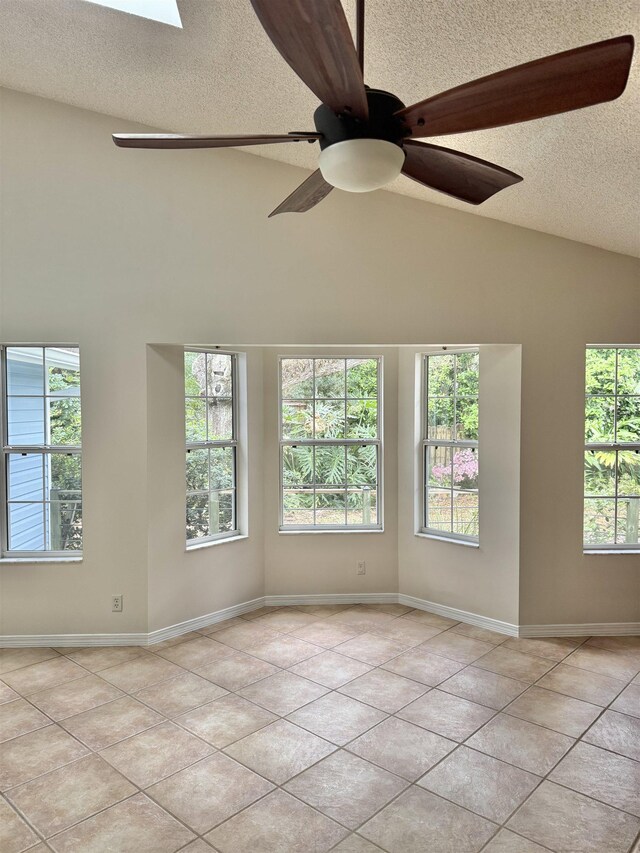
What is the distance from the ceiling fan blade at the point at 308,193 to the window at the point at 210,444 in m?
2.25

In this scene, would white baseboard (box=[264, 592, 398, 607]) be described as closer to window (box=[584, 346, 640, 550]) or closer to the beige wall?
the beige wall

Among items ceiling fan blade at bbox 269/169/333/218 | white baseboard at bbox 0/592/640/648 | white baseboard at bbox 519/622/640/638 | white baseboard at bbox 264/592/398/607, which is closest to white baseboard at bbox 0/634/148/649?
white baseboard at bbox 0/592/640/648

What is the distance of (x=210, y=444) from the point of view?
4.58 meters

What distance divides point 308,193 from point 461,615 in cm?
354

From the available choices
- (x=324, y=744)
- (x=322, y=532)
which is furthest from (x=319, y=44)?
(x=322, y=532)

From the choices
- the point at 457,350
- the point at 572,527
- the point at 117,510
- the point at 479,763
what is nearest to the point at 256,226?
the point at 457,350

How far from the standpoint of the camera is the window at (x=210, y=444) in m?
4.48

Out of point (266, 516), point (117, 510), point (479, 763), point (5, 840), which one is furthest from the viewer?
point (266, 516)

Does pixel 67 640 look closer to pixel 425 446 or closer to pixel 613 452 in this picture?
pixel 425 446

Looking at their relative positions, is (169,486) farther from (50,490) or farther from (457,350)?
(457,350)

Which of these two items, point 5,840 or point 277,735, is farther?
point 277,735

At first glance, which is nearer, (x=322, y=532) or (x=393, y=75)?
(x=393, y=75)

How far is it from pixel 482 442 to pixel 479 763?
7.48 ft

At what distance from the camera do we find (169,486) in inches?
166
